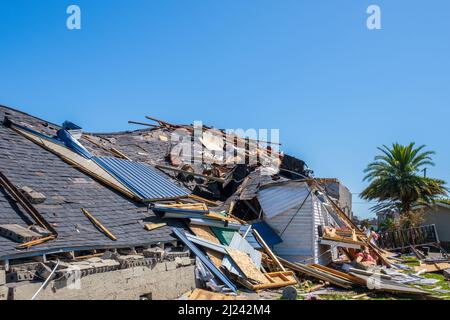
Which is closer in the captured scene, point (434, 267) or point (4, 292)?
point (4, 292)

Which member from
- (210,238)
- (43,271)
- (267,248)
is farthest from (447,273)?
(43,271)

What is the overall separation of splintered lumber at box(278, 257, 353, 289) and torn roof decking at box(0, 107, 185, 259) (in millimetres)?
4488

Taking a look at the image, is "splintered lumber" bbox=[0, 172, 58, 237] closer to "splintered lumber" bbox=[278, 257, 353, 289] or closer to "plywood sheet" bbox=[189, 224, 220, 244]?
"plywood sheet" bbox=[189, 224, 220, 244]

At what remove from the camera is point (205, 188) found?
54.3 feet

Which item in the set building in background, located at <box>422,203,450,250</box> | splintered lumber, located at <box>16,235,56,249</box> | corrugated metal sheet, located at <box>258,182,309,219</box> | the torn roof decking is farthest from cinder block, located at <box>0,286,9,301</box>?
building in background, located at <box>422,203,450,250</box>

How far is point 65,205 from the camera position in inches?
368

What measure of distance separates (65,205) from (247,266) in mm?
4930

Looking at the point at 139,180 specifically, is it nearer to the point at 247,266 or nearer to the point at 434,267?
the point at 247,266

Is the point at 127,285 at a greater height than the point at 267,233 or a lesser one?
lesser

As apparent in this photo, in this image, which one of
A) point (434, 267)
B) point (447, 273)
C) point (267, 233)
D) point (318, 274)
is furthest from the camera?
point (434, 267)

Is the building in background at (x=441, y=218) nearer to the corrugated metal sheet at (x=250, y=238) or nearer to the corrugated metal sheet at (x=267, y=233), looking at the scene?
the corrugated metal sheet at (x=267, y=233)

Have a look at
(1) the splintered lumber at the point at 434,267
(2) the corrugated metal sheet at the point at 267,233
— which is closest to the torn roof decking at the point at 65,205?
(2) the corrugated metal sheet at the point at 267,233

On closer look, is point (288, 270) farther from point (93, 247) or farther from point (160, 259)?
point (93, 247)
